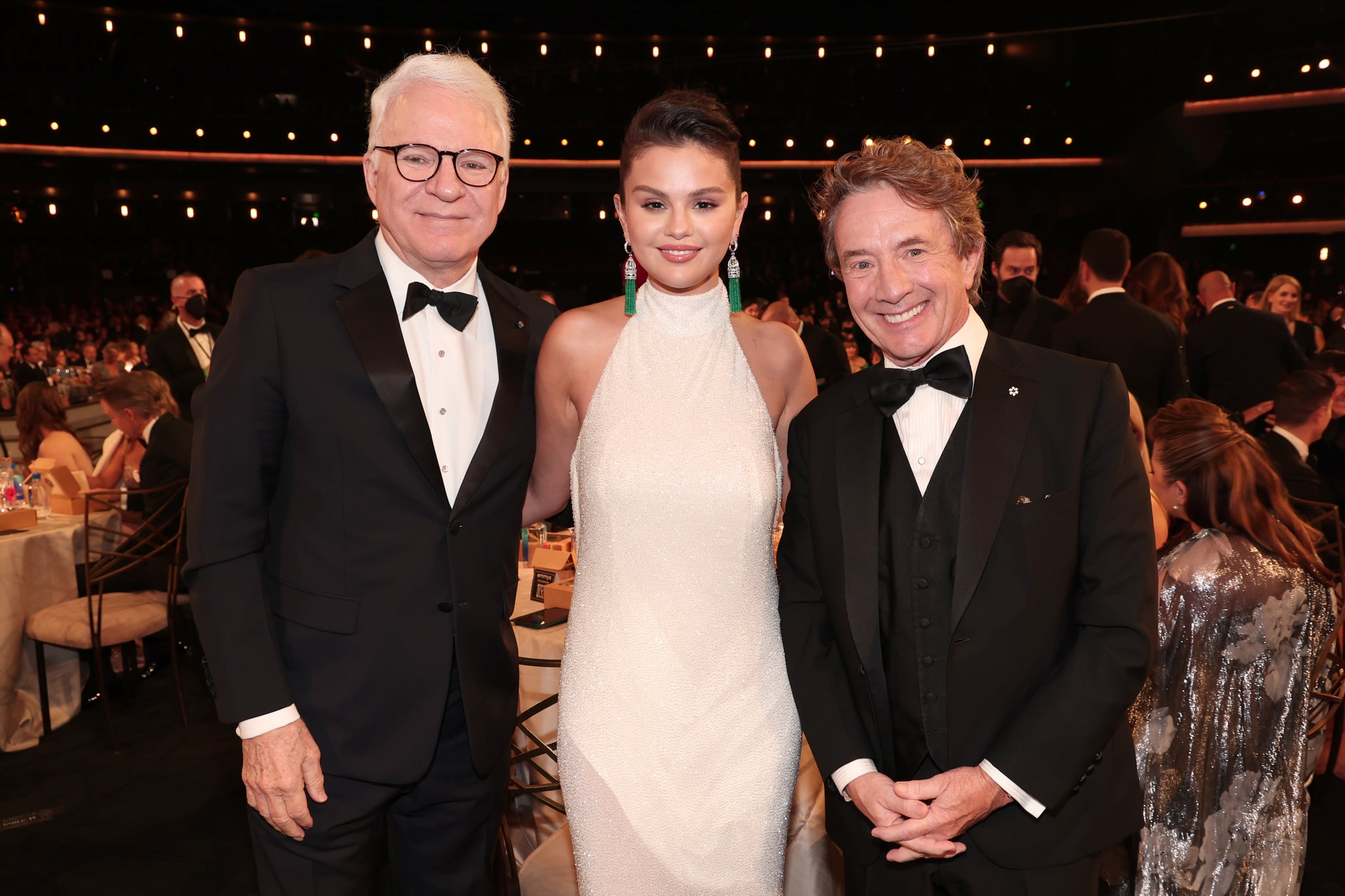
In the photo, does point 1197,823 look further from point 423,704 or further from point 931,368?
point 423,704

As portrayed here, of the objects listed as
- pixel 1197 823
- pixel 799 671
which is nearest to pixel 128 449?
pixel 799 671

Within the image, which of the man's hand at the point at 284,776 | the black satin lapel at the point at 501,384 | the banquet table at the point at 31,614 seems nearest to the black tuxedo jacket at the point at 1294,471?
the black satin lapel at the point at 501,384

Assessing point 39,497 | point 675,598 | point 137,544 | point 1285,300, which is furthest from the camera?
point 1285,300

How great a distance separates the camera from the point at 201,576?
66.6 inches

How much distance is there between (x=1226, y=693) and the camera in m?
2.69

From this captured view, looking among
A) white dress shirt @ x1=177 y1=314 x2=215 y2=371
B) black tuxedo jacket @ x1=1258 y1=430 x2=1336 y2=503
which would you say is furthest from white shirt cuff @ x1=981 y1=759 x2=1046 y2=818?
white dress shirt @ x1=177 y1=314 x2=215 y2=371

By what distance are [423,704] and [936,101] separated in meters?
16.8

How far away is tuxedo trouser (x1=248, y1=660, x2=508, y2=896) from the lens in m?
1.78

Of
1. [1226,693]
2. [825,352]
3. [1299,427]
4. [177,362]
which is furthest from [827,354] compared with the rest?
[1226,693]

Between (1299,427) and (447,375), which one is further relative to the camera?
(1299,427)

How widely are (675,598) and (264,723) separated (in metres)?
0.80

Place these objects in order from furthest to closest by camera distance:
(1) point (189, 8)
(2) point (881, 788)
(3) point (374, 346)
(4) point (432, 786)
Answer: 1. (1) point (189, 8)
2. (4) point (432, 786)
3. (3) point (374, 346)
4. (2) point (881, 788)

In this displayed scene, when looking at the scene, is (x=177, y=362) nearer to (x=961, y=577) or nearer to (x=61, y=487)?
(x=61, y=487)

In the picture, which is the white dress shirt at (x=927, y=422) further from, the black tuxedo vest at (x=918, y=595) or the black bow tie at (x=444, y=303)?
the black bow tie at (x=444, y=303)
